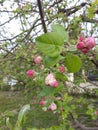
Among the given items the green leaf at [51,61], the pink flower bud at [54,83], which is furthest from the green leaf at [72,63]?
the pink flower bud at [54,83]

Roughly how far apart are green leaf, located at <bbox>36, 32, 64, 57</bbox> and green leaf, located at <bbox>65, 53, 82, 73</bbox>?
3 cm

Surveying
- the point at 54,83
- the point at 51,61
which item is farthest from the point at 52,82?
the point at 51,61

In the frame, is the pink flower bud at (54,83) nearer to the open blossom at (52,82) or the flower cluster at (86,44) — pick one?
the open blossom at (52,82)

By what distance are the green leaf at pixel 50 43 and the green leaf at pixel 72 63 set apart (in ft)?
0.09

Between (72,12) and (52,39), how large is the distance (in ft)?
8.84

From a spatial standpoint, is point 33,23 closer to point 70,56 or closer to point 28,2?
point 28,2

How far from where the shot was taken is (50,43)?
0.67 m

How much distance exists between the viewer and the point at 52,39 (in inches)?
26.2

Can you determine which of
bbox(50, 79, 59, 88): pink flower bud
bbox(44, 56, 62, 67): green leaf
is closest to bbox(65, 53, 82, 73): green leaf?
bbox(44, 56, 62, 67): green leaf

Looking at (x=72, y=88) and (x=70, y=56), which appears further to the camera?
(x=72, y=88)

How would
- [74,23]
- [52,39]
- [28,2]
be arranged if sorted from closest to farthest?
1. [52,39]
2. [74,23]
3. [28,2]

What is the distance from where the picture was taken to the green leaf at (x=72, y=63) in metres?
0.69

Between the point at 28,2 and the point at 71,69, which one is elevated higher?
the point at 28,2

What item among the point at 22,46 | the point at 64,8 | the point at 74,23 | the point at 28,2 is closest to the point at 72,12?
the point at 64,8
